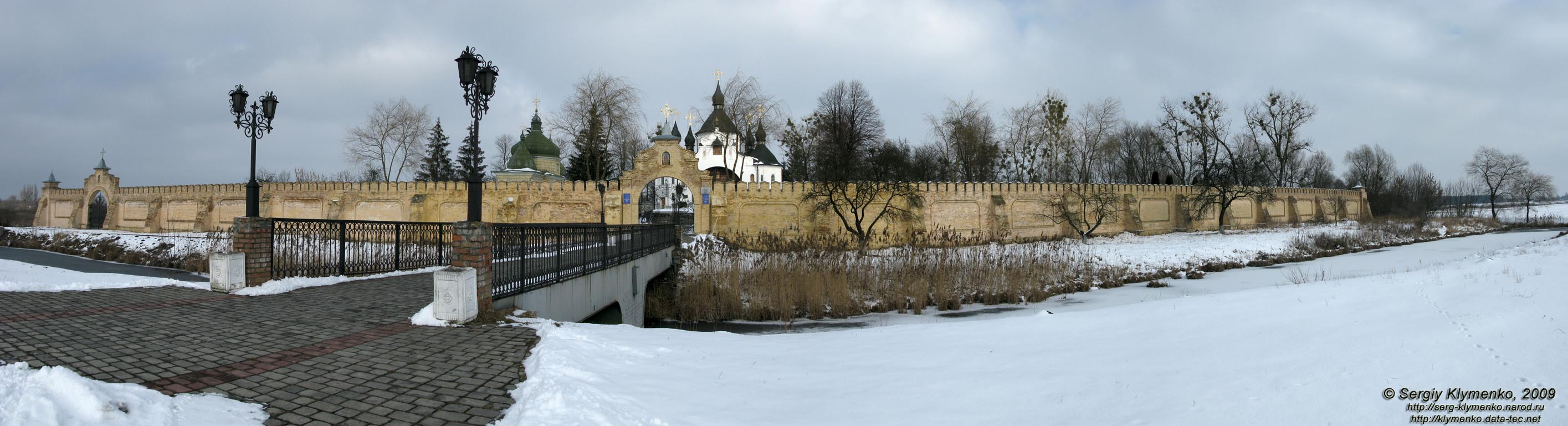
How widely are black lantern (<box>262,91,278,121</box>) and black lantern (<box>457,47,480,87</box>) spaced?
5.34m

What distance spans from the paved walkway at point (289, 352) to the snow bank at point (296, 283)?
2.50 feet

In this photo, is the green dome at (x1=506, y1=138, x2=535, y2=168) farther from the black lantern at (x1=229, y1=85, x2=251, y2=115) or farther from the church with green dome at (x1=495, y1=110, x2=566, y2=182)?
the black lantern at (x1=229, y1=85, x2=251, y2=115)

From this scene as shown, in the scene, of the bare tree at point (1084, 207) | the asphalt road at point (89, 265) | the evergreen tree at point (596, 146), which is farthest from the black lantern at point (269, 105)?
the bare tree at point (1084, 207)

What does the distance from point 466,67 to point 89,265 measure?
22.9 metres

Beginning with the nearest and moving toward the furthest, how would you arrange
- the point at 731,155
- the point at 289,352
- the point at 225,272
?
the point at 289,352 < the point at 225,272 < the point at 731,155

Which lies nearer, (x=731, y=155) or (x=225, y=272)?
(x=225, y=272)

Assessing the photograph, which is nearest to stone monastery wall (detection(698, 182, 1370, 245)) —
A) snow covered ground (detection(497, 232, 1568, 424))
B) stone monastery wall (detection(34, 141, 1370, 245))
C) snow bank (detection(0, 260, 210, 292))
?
stone monastery wall (detection(34, 141, 1370, 245))

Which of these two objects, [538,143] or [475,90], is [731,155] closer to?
[538,143]

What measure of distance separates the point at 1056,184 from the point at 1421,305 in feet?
96.4

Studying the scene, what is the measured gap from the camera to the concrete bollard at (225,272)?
27.3 feet

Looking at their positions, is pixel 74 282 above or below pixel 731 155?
below

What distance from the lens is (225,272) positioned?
327 inches

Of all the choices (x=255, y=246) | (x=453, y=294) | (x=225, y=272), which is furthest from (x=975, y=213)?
(x=225, y=272)

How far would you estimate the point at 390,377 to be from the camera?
433 cm
